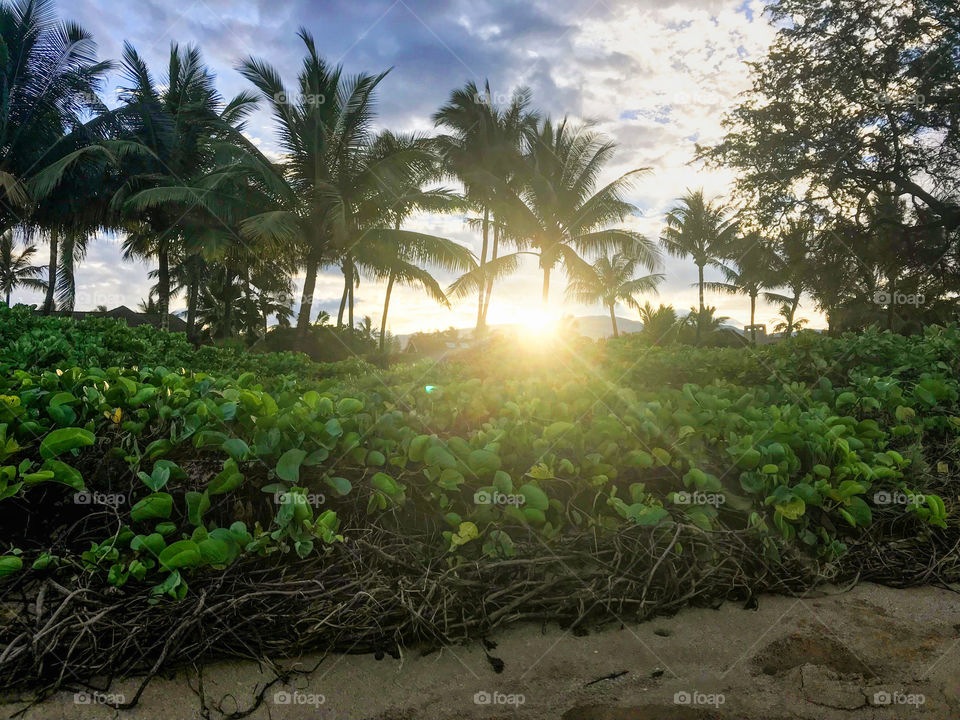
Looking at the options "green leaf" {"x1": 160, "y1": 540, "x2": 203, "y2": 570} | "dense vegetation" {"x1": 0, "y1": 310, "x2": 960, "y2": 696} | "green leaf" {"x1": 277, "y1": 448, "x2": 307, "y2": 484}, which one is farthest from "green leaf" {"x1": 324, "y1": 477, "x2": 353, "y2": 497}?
"green leaf" {"x1": 160, "y1": 540, "x2": 203, "y2": 570}

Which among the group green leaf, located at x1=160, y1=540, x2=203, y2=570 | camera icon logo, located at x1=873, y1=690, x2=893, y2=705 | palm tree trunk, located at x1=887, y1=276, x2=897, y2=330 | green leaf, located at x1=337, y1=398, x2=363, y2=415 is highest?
palm tree trunk, located at x1=887, y1=276, x2=897, y2=330

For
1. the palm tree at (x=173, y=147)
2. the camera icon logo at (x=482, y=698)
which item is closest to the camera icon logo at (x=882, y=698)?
the camera icon logo at (x=482, y=698)

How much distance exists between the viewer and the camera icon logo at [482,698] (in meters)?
1.75

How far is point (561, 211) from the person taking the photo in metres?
24.6

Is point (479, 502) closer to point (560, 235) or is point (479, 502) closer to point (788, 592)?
point (788, 592)

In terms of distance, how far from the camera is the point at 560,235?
25.3m

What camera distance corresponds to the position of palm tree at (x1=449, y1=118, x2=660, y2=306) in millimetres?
24109

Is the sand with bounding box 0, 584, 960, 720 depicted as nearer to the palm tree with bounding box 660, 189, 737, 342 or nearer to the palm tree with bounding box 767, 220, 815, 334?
the palm tree with bounding box 767, 220, 815, 334

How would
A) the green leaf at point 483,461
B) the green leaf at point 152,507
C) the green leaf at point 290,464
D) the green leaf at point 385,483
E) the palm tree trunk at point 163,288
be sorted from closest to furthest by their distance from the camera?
the green leaf at point 152,507 → the green leaf at point 290,464 → the green leaf at point 385,483 → the green leaf at point 483,461 → the palm tree trunk at point 163,288

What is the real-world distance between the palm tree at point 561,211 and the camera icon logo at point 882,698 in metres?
22.8

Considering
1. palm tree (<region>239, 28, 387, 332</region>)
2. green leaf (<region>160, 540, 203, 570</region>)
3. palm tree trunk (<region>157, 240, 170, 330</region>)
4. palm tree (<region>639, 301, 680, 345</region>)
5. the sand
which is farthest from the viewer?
palm tree trunk (<region>157, 240, 170, 330</region>)

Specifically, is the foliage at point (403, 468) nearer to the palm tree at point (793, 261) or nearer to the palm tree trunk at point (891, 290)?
the palm tree at point (793, 261)

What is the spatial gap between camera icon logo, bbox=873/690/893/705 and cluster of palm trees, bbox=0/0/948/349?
12.1 m

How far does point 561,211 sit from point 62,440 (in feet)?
78.1
